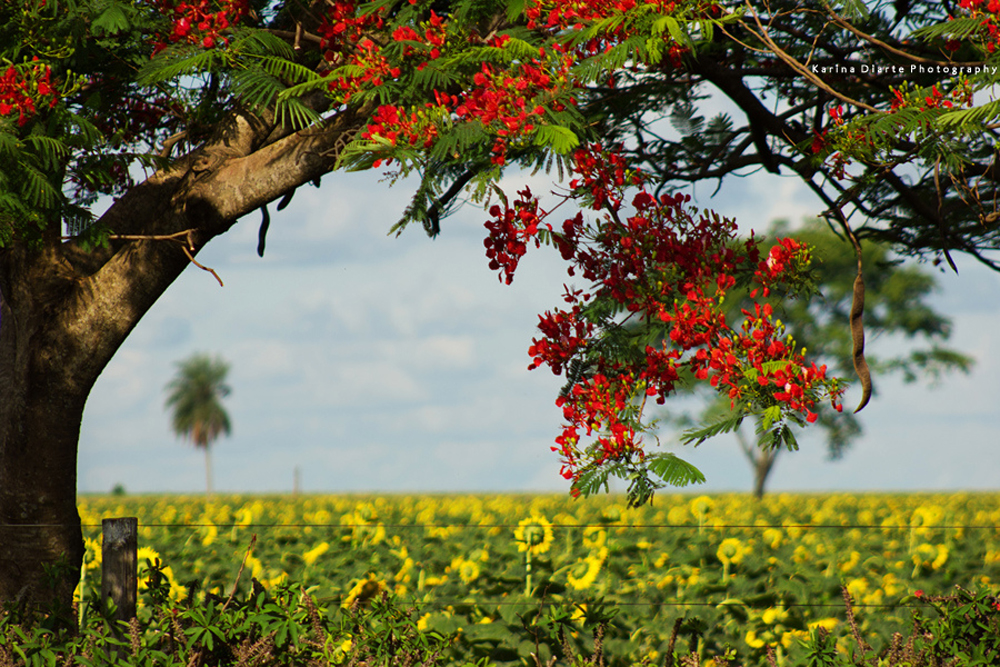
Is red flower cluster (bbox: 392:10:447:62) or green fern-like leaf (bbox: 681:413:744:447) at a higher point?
red flower cluster (bbox: 392:10:447:62)

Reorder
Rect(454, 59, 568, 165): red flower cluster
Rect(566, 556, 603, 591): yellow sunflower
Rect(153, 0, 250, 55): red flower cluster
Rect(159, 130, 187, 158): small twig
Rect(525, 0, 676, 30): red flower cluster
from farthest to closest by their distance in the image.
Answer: Rect(566, 556, 603, 591): yellow sunflower, Rect(159, 130, 187, 158): small twig, Rect(153, 0, 250, 55): red flower cluster, Rect(525, 0, 676, 30): red flower cluster, Rect(454, 59, 568, 165): red flower cluster

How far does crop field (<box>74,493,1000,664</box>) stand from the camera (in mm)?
6074

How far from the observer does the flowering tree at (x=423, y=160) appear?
148 inches

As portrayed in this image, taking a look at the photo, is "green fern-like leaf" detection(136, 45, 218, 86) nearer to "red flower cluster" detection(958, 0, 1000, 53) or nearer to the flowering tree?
the flowering tree

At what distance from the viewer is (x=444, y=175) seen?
4.46 m

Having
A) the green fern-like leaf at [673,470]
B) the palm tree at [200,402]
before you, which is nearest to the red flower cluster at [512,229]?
the green fern-like leaf at [673,470]

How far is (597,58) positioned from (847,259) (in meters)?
27.7

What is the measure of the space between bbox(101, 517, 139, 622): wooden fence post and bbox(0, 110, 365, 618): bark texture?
0.68 m

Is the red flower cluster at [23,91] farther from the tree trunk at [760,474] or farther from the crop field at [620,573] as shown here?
the tree trunk at [760,474]

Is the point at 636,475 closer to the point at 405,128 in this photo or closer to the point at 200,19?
the point at 405,128

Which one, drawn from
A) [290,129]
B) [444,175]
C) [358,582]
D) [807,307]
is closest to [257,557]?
[358,582]

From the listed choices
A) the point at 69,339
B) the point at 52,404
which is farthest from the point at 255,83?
the point at 52,404

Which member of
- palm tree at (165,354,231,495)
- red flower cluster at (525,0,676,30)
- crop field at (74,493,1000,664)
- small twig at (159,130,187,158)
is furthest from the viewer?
palm tree at (165,354,231,495)

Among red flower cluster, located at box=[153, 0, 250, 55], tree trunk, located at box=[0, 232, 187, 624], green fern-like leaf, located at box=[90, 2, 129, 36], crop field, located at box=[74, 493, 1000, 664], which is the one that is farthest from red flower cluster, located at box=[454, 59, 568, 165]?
tree trunk, located at box=[0, 232, 187, 624]
